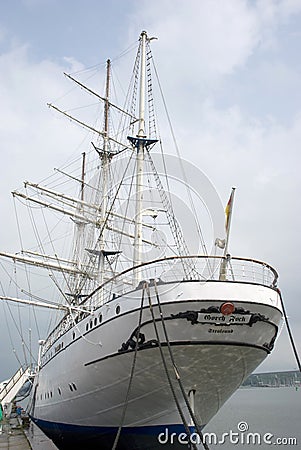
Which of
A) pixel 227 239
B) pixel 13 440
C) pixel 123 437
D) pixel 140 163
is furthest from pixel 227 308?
pixel 13 440

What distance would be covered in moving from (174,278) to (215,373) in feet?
9.53

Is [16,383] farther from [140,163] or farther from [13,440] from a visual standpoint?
[140,163]

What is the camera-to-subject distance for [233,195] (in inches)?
487

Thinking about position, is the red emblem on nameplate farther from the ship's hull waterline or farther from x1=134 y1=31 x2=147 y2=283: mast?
x1=134 y1=31 x2=147 y2=283: mast

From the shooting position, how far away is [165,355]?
37.7 ft

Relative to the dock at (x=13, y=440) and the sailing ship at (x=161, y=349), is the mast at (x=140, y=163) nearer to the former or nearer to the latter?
the sailing ship at (x=161, y=349)

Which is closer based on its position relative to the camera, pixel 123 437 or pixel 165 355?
pixel 165 355

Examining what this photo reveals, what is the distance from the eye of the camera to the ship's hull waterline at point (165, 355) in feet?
37.0

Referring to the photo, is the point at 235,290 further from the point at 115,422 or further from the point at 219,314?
the point at 115,422

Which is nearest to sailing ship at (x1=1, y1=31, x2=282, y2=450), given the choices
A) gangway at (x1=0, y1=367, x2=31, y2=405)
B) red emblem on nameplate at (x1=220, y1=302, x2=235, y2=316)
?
red emblem on nameplate at (x1=220, y1=302, x2=235, y2=316)

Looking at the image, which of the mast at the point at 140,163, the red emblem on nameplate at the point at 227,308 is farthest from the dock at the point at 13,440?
the red emblem on nameplate at the point at 227,308

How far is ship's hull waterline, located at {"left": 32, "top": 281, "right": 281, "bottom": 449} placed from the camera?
37.0 ft

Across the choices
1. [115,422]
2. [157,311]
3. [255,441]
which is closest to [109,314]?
[157,311]

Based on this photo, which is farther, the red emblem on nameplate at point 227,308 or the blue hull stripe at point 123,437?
the blue hull stripe at point 123,437
